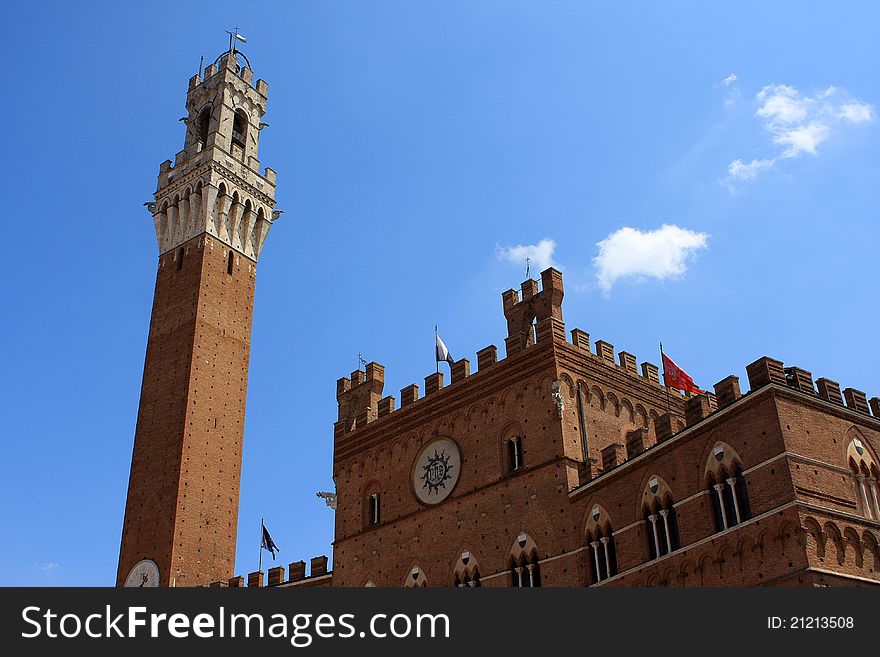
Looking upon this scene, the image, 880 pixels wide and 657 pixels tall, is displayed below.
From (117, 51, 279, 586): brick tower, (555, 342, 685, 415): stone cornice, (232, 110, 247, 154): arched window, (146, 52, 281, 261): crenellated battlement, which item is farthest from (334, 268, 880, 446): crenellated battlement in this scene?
(232, 110, 247, 154): arched window

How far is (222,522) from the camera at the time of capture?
4012 centimetres

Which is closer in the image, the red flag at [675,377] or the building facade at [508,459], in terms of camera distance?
the building facade at [508,459]

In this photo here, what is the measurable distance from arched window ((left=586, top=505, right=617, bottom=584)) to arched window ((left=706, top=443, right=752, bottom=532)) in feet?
10.7

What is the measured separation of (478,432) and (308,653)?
1436 centimetres

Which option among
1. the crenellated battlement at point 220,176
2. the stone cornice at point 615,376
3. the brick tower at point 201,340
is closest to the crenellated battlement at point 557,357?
the stone cornice at point 615,376

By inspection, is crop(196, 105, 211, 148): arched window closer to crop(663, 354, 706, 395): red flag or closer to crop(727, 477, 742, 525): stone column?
crop(663, 354, 706, 395): red flag

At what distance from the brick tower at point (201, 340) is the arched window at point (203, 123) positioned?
0.07 meters

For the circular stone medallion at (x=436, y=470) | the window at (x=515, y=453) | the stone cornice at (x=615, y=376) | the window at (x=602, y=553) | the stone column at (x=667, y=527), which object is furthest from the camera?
the circular stone medallion at (x=436, y=470)

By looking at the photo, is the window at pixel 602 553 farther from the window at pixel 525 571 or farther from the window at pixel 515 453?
the window at pixel 515 453

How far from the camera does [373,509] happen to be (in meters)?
31.4

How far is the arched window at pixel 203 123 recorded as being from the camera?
5029cm

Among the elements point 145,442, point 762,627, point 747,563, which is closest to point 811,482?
point 747,563

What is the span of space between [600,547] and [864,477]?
20.9ft

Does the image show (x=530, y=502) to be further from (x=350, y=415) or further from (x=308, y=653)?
(x=308, y=653)
